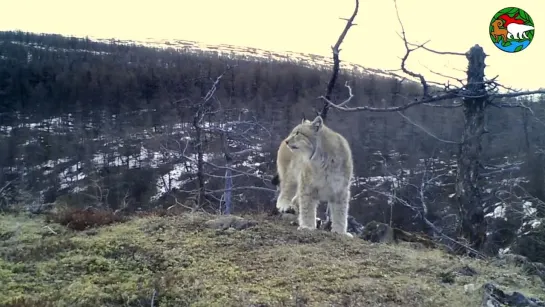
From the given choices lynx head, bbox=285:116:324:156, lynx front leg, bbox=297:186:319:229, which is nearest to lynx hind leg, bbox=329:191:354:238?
lynx front leg, bbox=297:186:319:229

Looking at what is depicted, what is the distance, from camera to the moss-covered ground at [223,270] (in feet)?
15.8

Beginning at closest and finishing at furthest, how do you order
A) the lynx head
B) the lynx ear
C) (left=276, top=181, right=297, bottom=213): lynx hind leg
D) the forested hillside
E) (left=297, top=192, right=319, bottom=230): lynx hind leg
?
(left=297, top=192, right=319, bottom=230): lynx hind leg → the lynx head → the lynx ear → (left=276, top=181, right=297, bottom=213): lynx hind leg → the forested hillside

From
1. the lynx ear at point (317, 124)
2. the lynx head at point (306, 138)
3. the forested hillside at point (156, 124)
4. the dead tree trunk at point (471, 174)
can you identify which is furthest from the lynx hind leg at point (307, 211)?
the forested hillside at point (156, 124)

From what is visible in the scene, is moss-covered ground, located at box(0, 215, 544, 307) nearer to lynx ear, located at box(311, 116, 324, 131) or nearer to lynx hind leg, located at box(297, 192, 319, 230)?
lynx hind leg, located at box(297, 192, 319, 230)

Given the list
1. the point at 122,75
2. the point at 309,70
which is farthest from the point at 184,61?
the point at 309,70

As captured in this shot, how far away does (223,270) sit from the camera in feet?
18.2

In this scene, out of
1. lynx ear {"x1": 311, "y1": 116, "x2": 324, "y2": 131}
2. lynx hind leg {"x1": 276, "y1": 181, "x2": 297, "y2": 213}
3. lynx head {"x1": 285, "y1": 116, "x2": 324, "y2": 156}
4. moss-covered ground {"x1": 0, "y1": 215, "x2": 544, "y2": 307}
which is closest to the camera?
moss-covered ground {"x1": 0, "y1": 215, "x2": 544, "y2": 307}

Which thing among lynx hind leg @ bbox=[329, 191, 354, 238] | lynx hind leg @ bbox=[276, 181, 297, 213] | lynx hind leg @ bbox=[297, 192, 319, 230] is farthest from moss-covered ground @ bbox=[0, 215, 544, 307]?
A: lynx hind leg @ bbox=[276, 181, 297, 213]

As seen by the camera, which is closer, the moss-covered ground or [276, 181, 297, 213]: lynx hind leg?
the moss-covered ground

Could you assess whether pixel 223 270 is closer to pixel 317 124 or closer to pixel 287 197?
pixel 317 124

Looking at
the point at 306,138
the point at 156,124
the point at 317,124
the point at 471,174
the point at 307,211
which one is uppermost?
the point at 317,124

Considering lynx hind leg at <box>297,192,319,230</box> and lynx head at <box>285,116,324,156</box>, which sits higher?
lynx head at <box>285,116,324,156</box>

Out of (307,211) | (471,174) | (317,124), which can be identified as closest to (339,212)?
(307,211)

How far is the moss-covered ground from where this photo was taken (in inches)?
190
